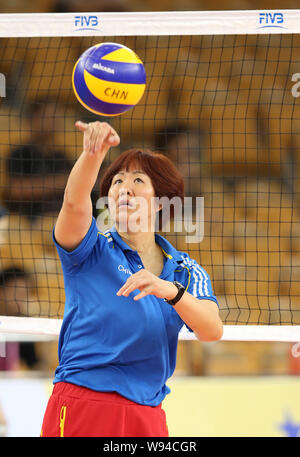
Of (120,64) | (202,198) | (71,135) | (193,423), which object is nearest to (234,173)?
(202,198)

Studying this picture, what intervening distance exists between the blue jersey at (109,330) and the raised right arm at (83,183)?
0.05 meters

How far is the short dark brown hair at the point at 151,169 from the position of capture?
3.01 meters

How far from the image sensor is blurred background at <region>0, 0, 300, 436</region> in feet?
26.3

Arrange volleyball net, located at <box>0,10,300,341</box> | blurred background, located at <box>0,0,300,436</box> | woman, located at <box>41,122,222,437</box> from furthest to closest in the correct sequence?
1. volleyball net, located at <box>0,10,300,341</box>
2. blurred background, located at <box>0,0,300,436</box>
3. woman, located at <box>41,122,222,437</box>

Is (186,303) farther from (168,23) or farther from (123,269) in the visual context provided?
(168,23)

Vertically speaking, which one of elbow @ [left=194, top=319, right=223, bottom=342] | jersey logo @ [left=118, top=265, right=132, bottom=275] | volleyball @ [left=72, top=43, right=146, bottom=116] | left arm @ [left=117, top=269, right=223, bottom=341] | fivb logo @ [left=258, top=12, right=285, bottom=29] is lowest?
elbow @ [left=194, top=319, right=223, bottom=342]

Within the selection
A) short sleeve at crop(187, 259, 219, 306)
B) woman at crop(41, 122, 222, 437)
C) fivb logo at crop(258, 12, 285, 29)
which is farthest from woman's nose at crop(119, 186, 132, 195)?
fivb logo at crop(258, 12, 285, 29)

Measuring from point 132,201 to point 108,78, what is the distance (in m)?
0.58

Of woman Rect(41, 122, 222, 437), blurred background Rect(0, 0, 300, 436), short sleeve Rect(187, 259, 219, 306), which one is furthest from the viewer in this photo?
blurred background Rect(0, 0, 300, 436)

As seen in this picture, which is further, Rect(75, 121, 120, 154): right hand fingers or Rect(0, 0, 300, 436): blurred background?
Rect(0, 0, 300, 436): blurred background

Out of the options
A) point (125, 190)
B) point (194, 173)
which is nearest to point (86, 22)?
point (125, 190)

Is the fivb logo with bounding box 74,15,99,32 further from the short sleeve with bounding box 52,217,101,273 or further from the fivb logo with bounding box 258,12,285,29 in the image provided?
the short sleeve with bounding box 52,217,101,273

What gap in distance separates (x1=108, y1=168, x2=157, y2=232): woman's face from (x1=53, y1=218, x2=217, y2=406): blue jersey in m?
0.18

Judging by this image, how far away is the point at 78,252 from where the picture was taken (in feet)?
8.50
